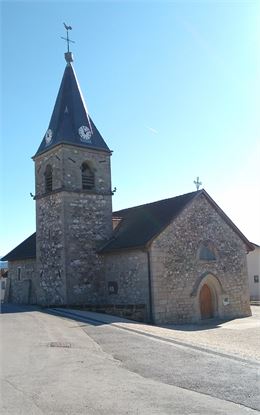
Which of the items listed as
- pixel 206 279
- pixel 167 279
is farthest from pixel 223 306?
pixel 167 279

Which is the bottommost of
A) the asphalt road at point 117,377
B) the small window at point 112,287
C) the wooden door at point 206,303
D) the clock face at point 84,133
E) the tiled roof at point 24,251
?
the asphalt road at point 117,377

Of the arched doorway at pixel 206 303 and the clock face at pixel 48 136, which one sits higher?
the clock face at pixel 48 136

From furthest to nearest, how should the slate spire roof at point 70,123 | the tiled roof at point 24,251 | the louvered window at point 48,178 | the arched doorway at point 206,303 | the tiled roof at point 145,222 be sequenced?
the tiled roof at point 24,251 < the louvered window at point 48,178 < the slate spire roof at point 70,123 < the arched doorway at point 206,303 < the tiled roof at point 145,222

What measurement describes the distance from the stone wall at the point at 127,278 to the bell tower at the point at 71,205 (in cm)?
63

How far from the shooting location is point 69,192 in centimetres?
2255

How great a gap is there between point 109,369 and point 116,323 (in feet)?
21.4

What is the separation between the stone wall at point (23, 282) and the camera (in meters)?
26.4

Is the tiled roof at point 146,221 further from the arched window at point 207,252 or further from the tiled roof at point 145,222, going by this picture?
the arched window at point 207,252

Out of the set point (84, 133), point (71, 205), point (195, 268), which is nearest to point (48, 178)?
point (71, 205)

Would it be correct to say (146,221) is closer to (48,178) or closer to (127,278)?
(127,278)

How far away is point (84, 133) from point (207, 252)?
8505 mm

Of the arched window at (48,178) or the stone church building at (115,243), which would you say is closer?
the stone church building at (115,243)

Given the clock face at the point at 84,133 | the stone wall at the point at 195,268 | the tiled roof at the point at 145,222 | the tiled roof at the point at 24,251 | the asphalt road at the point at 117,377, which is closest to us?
the asphalt road at the point at 117,377

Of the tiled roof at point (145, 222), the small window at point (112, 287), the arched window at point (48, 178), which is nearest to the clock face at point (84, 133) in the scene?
the arched window at point (48, 178)
